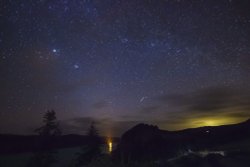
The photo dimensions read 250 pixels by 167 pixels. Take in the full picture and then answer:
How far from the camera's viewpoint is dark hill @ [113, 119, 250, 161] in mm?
25984

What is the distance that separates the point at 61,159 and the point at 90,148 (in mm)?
7152

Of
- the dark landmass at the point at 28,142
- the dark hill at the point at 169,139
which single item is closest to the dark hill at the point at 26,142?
the dark landmass at the point at 28,142

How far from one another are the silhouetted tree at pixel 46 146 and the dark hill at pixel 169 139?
7573 mm

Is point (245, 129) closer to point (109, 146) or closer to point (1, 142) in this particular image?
point (109, 146)

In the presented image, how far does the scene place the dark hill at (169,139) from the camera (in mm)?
25984

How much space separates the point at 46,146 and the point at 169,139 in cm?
1465

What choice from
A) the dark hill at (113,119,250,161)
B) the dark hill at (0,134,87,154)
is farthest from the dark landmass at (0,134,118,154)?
the dark hill at (113,119,250,161)

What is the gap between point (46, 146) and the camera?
33250 millimetres

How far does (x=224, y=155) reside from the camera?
84.5ft

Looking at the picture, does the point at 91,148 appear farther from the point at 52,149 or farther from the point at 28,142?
the point at 28,142

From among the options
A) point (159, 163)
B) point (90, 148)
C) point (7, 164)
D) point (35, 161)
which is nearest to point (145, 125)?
point (159, 163)

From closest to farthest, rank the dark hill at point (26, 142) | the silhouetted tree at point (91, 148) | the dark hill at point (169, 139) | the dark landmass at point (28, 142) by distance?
the dark hill at point (169, 139)
the silhouetted tree at point (91, 148)
the dark landmass at point (28, 142)
the dark hill at point (26, 142)

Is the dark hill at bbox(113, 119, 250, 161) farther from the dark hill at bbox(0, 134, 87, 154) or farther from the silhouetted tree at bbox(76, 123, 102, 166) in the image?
the dark hill at bbox(0, 134, 87, 154)

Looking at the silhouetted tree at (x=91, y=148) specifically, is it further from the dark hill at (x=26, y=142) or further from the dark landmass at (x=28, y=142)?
the dark hill at (x=26, y=142)
